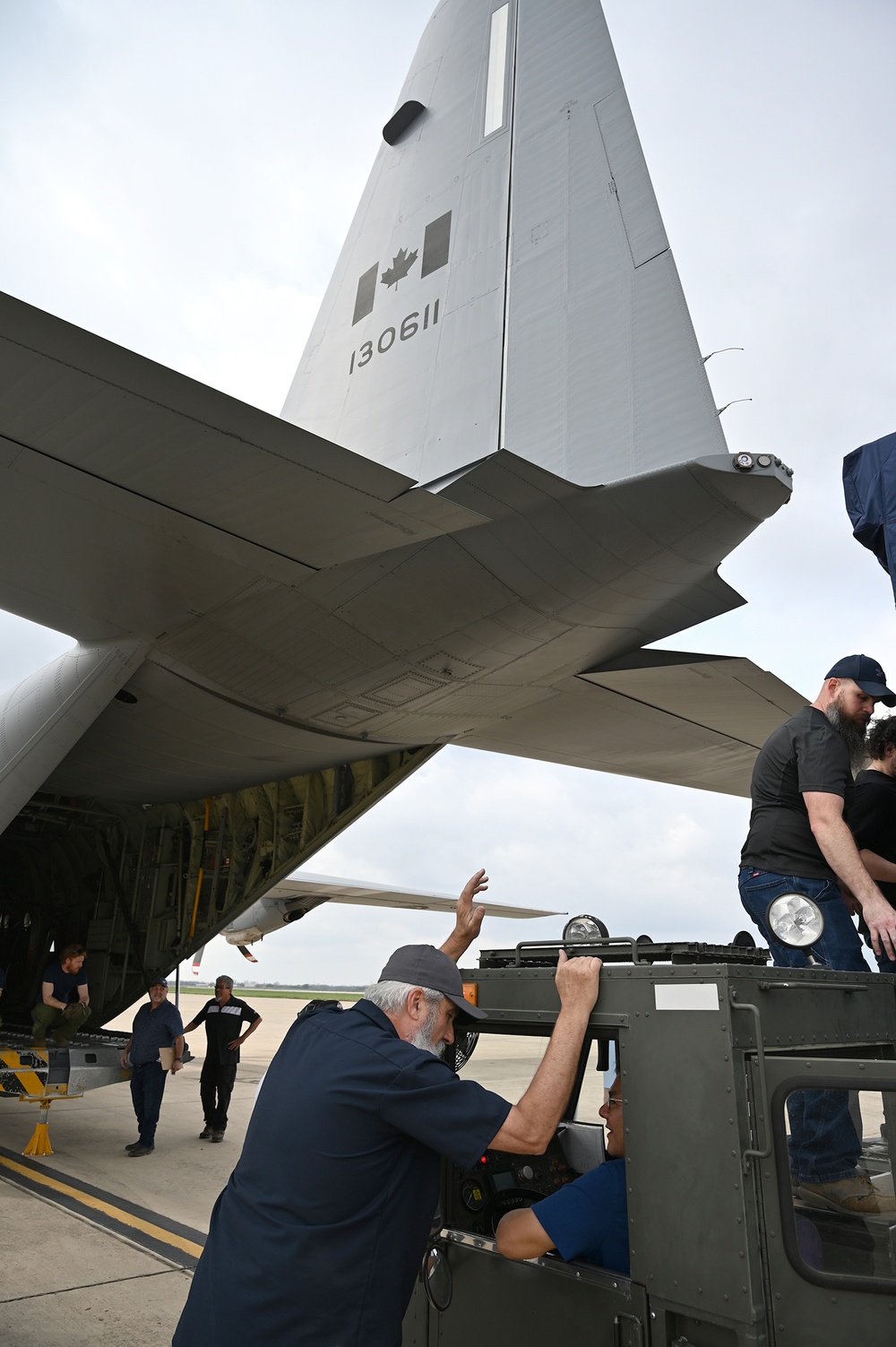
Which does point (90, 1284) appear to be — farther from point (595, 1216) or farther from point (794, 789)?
point (794, 789)

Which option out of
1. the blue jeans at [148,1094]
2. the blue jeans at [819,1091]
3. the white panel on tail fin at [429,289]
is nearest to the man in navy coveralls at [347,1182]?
the blue jeans at [819,1091]

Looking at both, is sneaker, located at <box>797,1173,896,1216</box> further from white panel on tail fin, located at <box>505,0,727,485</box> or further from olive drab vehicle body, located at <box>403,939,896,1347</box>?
white panel on tail fin, located at <box>505,0,727,485</box>

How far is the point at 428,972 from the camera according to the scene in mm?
2367

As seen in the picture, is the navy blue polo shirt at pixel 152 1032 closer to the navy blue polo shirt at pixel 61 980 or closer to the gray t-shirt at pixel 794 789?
the navy blue polo shirt at pixel 61 980

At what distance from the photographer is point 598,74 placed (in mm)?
6297

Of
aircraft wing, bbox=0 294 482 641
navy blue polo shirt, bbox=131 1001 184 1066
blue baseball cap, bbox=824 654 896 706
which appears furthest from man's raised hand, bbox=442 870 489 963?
navy blue polo shirt, bbox=131 1001 184 1066

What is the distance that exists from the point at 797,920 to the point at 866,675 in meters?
1.21

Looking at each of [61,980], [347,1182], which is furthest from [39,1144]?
[347,1182]

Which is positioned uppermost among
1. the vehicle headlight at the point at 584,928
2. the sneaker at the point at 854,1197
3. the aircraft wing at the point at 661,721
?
the aircraft wing at the point at 661,721

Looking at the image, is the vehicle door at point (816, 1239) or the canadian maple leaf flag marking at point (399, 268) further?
the canadian maple leaf flag marking at point (399, 268)

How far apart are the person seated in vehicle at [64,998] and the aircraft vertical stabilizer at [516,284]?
6263mm

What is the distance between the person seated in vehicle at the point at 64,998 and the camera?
9539 mm

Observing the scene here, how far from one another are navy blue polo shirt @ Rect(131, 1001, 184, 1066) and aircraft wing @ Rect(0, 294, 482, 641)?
452cm

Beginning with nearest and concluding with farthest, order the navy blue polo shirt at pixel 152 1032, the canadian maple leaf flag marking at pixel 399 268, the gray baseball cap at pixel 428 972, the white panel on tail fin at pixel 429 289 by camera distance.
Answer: the gray baseball cap at pixel 428 972, the white panel on tail fin at pixel 429 289, the canadian maple leaf flag marking at pixel 399 268, the navy blue polo shirt at pixel 152 1032
